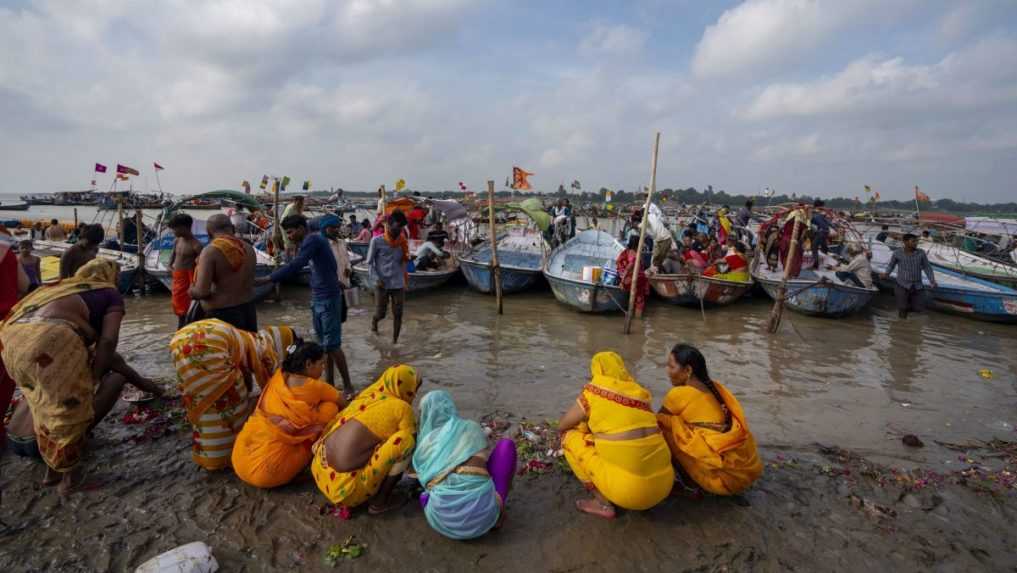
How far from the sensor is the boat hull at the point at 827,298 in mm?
9812

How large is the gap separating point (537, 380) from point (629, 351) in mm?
2315

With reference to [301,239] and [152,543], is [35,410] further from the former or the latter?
[301,239]

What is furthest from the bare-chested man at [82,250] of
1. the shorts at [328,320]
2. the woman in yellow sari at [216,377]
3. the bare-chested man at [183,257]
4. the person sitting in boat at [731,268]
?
the person sitting in boat at [731,268]

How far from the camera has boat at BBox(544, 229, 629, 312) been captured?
9840 mm

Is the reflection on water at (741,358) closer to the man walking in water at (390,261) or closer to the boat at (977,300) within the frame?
the boat at (977,300)

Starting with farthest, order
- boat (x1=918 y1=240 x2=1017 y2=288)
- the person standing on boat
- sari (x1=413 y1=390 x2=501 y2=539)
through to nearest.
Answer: boat (x1=918 y1=240 x2=1017 y2=288) < the person standing on boat < sari (x1=413 y1=390 x2=501 y2=539)

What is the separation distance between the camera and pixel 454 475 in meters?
2.69

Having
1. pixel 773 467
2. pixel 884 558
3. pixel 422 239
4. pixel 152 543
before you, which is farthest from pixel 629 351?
pixel 422 239

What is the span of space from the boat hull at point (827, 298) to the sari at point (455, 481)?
874cm

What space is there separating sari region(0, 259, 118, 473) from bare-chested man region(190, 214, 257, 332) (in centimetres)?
82

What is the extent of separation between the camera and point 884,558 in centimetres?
287

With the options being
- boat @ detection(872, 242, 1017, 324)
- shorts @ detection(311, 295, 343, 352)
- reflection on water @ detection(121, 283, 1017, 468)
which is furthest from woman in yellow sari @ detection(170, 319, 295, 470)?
boat @ detection(872, 242, 1017, 324)

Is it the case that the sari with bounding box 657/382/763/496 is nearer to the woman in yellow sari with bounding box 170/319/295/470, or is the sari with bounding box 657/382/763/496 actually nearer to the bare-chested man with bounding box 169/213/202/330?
the woman in yellow sari with bounding box 170/319/295/470

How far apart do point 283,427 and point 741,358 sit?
6.64 meters
